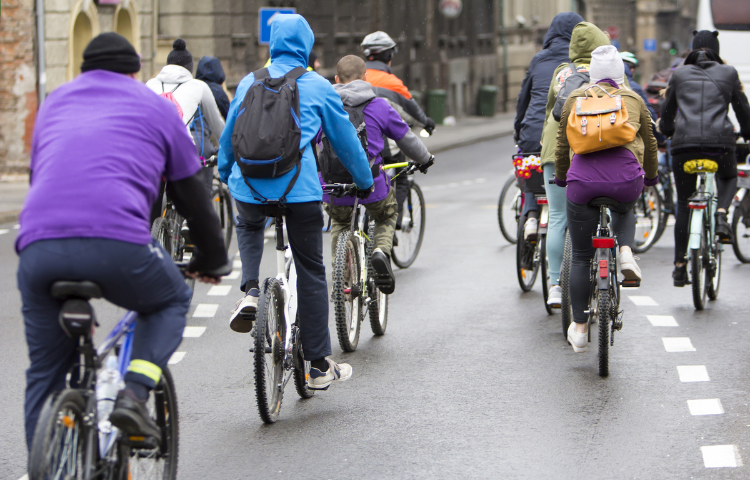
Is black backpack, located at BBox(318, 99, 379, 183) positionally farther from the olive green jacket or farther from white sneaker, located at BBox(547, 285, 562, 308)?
white sneaker, located at BBox(547, 285, 562, 308)

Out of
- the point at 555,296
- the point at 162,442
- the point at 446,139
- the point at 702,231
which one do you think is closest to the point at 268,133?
the point at 162,442

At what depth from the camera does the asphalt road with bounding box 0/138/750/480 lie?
4.84 meters

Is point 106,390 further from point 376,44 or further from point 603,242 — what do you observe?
point 376,44

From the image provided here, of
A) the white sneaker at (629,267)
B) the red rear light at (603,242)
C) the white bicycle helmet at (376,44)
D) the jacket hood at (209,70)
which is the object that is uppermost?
the white bicycle helmet at (376,44)

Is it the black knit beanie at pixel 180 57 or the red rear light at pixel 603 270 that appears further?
the black knit beanie at pixel 180 57

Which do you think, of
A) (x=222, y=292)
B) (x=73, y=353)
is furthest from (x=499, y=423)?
(x=222, y=292)

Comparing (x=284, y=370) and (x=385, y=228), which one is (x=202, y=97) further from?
(x=284, y=370)

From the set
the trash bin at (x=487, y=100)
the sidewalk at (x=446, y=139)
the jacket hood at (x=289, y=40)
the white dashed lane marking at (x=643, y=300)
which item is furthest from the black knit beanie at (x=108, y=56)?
the trash bin at (x=487, y=100)

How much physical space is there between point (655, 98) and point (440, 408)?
7286 mm

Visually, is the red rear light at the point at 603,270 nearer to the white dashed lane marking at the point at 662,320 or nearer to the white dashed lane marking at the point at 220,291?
the white dashed lane marking at the point at 662,320

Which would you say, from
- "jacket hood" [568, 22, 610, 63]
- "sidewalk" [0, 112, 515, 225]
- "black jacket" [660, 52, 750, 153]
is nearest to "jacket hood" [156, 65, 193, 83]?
"jacket hood" [568, 22, 610, 63]

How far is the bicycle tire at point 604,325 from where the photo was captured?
6031mm

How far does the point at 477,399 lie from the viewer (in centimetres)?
586

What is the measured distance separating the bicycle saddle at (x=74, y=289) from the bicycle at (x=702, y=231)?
539 cm
